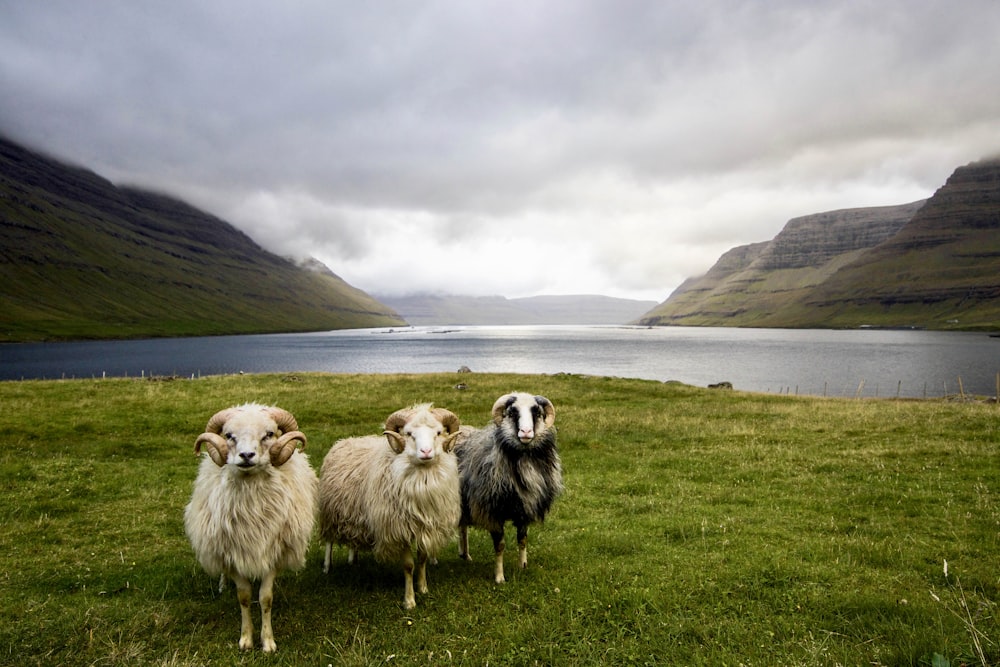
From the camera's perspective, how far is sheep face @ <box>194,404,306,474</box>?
6.43 m

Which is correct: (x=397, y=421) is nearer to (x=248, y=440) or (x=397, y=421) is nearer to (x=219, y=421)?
(x=248, y=440)

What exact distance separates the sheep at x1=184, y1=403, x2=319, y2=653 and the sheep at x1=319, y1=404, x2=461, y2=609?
4.54 ft

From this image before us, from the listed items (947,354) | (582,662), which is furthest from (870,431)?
(947,354)

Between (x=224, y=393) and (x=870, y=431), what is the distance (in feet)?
117

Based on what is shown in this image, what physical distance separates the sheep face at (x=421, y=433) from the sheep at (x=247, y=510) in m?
1.43

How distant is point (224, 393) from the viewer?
33125mm

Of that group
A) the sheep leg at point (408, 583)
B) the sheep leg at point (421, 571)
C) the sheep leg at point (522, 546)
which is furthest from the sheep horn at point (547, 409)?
the sheep leg at point (408, 583)

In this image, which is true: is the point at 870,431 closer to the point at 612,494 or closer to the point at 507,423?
the point at 612,494

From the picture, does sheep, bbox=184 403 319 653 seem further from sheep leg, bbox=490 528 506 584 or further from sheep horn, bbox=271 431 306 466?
sheep leg, bbox=490 528 506 584

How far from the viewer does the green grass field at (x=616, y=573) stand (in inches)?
251

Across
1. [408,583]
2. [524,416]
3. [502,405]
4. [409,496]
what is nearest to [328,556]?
[408,583]

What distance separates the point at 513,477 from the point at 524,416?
4.28ft

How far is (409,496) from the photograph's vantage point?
7965 mm

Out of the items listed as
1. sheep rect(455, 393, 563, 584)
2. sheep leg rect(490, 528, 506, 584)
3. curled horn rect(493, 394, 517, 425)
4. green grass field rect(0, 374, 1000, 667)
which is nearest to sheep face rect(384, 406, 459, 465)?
curled horn rect(493, 394, 517, 425)
